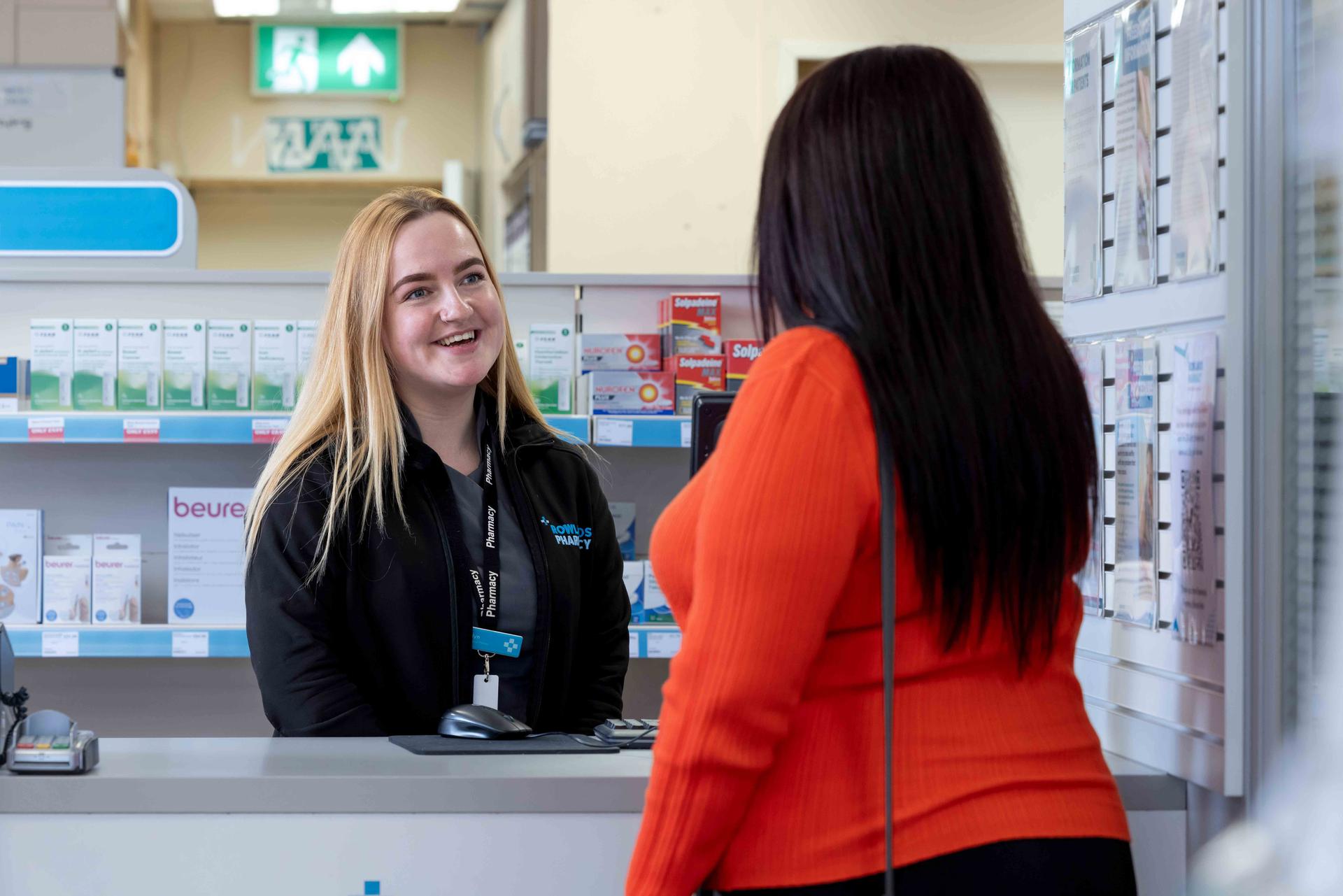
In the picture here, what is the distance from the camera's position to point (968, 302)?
1095mm

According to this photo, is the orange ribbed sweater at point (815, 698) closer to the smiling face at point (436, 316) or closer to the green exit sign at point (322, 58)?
the smiling face at point (436, 316)

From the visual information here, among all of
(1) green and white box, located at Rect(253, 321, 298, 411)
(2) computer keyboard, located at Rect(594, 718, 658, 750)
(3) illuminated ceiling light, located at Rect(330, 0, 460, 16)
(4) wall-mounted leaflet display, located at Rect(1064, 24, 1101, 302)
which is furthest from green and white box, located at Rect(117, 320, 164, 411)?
(3) illuminated ceiling light, located at Rect(330, 0, 460, 16)

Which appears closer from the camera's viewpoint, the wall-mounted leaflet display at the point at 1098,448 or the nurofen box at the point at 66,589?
the wall-mounted leaflet display at the point at 1098,448

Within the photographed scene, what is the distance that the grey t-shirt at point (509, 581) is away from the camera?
2.20 meters

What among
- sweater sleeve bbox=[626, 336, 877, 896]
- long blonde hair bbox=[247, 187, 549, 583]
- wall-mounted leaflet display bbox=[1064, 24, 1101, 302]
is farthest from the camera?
long blonde hair bbox=[247, 187, 549, 583]

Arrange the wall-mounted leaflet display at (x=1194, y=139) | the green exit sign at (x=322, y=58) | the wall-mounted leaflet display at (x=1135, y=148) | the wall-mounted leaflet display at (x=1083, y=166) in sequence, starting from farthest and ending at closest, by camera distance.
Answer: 1. the green exit sign at (x=322, y=58)
2. the wall-mounted leaflet display at (x=1083, y=166)
3. the wall-mounted leaflet display at (x=1135, y=148)
4. the wall-mounted leaflet display at (x=1194, y=139)

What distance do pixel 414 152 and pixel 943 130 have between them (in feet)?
26.2

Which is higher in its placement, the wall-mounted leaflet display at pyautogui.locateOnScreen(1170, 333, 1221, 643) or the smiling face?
the smiling face

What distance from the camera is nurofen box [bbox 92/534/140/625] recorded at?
133 inches

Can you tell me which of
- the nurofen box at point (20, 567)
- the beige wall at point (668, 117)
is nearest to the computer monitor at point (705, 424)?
the nurofen box at point (20, 567)

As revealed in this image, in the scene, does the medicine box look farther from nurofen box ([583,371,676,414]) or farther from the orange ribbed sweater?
the orange ribbed sweater

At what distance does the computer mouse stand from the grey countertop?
0.14 meters

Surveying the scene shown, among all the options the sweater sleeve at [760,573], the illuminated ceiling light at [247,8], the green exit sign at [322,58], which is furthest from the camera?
the green exit sign at [322,58]

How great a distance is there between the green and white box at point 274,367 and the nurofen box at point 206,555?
26cm
